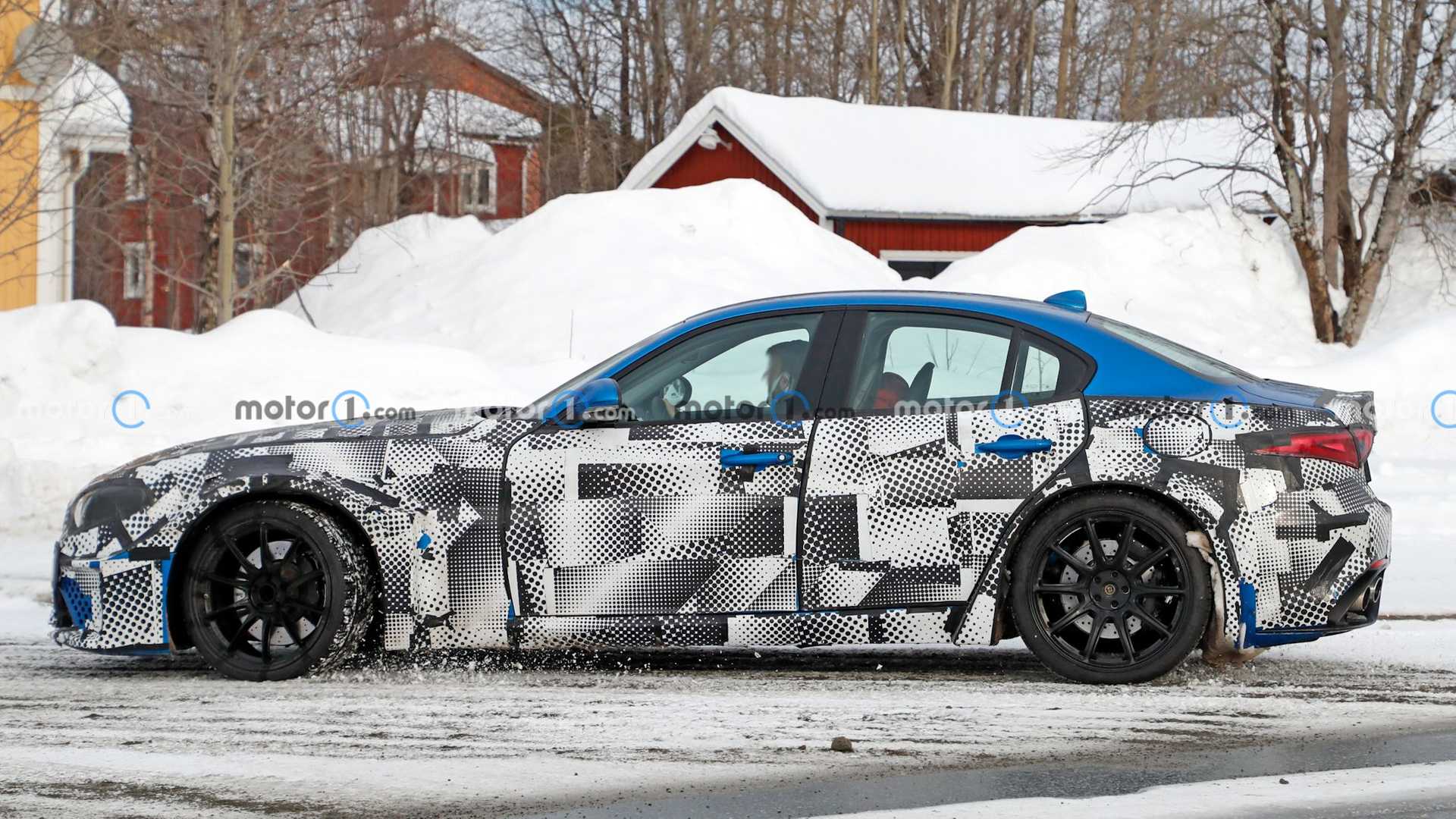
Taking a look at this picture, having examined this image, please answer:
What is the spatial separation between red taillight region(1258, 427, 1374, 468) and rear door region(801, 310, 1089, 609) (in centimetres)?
73

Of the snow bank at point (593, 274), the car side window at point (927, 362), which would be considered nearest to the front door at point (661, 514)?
the car side window at point (927, 362)

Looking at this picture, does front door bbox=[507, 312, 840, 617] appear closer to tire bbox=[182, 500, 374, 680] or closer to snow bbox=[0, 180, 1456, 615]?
tire bbox=[182, 500, 374, 680]

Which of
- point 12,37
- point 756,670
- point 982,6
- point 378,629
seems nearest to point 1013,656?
point 756,670

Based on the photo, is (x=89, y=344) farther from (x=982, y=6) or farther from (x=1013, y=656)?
(x=982, y=6)

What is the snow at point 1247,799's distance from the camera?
401 cm

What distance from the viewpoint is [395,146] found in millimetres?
39156

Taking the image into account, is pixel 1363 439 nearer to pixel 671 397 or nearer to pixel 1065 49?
pixel 671 397

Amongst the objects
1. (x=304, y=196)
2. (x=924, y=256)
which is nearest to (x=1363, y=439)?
(x=924, y=256)

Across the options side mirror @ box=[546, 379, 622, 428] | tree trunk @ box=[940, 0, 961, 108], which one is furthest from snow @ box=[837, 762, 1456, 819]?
tree trunk @ box=[940, 0, 961, 108]

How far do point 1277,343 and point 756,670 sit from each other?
2143cm

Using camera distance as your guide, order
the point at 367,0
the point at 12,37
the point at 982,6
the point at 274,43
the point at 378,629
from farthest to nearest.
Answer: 1. the point at 982,6
2. the point at 367,0
3. the point at 274,43
4. the point at 12,37
5. the point at 378,629

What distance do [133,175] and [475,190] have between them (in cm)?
1907

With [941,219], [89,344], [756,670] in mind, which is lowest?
[756,670]

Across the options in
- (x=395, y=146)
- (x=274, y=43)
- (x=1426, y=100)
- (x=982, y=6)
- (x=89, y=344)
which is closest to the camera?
(x=89, y=344)
